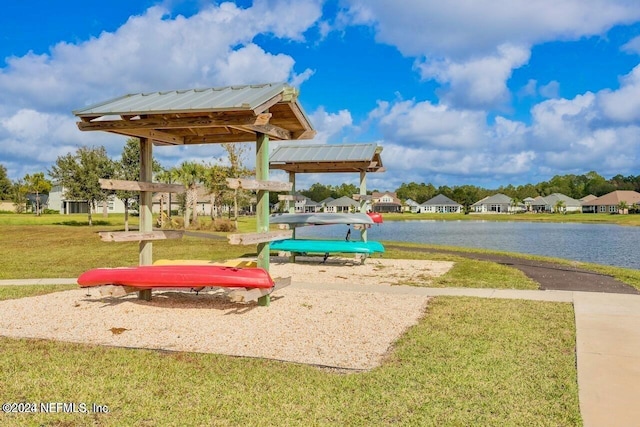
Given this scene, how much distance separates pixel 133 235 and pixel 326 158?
32.1 ft

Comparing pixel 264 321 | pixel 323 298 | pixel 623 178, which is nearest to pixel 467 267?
pixel 323 298

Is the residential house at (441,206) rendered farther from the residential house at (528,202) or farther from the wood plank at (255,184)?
the wood plank at (255,184)

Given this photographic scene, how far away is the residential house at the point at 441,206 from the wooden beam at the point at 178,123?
428 ft

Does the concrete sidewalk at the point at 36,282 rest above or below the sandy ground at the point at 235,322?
above

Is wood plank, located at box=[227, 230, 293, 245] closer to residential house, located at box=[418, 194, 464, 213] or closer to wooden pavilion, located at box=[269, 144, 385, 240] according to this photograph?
wooden pavilion, located at box=[269, 144, 385, 240]

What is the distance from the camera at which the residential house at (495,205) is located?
131 meters

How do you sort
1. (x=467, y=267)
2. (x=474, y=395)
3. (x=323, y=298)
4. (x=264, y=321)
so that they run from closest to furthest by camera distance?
(x=474, y=395) < (x=264, y=321) < (x=323, y=298) < (x=467, y=267)

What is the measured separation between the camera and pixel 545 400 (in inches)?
193

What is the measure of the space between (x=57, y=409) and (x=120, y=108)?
6.41 m

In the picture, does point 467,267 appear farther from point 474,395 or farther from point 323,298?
point 474,395

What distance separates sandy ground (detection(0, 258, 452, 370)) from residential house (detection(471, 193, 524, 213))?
423 ft

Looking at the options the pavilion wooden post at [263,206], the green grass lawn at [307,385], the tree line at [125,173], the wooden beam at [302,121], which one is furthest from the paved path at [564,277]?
the tree line at [125,173]

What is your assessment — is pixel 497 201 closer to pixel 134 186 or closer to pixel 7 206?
pixel 7 206

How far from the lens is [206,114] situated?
9062 mm
